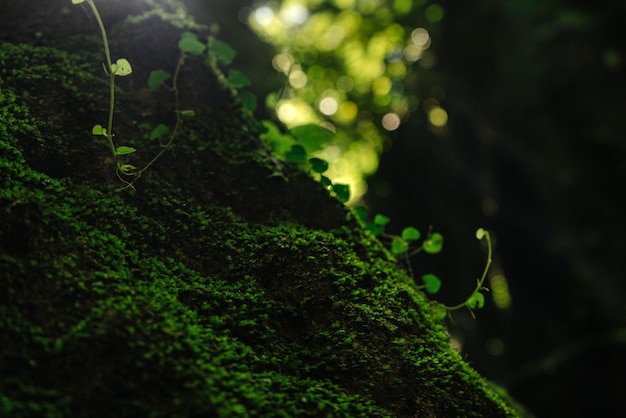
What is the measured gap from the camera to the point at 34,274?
132 centimetres

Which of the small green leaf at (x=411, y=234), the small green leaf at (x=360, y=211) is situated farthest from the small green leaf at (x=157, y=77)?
the small green leaf at (x=411, y=234)

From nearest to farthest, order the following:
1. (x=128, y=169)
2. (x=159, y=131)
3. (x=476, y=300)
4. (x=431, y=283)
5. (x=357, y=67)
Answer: (x=128, y=169)
(x=159, y=131)
(x=476, y=300)
(x=431, y=283)
(x=357, y=67)

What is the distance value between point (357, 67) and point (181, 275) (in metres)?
12.1

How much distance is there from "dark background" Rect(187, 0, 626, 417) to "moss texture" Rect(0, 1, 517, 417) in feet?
17.2

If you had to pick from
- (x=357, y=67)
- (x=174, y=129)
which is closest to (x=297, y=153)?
(x=174, y=129)

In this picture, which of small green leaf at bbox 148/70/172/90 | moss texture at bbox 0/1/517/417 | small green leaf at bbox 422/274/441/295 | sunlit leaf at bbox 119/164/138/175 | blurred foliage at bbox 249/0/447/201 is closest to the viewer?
moss texture at bbox 0/1/517/417

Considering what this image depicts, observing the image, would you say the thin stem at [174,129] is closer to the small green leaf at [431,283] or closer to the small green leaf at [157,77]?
the small green leaf at [157,77]

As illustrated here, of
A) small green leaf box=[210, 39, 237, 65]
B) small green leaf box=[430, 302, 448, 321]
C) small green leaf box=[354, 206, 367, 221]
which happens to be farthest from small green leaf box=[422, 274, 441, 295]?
small green leaf box=[210, 39, 237, 65]

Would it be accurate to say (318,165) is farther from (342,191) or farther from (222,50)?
(222,50)

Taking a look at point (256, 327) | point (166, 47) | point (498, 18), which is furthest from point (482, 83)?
point (256, 327)

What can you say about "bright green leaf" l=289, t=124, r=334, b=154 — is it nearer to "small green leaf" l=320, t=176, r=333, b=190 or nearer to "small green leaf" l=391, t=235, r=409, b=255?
"small green leaf" l=320, t=176, r=333, b=190

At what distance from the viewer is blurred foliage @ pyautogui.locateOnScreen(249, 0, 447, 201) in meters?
10.3

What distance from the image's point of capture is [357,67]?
505 inches

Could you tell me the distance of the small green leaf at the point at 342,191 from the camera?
2226mm
